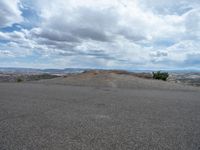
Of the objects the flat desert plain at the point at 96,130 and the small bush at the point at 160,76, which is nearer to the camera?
the flat desert plain at the point at 96,130

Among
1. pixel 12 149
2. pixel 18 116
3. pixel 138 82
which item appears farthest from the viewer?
pixel 138 82

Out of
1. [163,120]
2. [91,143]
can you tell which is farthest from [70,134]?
[163,120]

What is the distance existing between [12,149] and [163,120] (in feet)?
16.9

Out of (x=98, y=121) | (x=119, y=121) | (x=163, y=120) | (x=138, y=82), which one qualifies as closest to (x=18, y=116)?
(x=98, y=121)

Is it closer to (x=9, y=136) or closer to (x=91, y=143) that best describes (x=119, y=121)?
(x=91, y=143)

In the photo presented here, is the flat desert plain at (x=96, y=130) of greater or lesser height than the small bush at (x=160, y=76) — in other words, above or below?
below

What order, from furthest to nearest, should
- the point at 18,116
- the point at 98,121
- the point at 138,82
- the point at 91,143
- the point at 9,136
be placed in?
the point at 138,82 < the point at 18,116 < the point at 98,121 < the point at 9,136 < the point at 91,143

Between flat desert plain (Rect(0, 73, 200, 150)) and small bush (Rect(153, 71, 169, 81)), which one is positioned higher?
small bush (Rect(153, 71, 169, 81))

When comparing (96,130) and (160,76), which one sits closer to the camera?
(96,130)

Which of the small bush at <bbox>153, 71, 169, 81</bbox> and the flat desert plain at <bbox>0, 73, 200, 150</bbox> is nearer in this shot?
the flat desert plain at <bbox>0, 73, 200, 150</bbox>

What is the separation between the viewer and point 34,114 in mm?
8648

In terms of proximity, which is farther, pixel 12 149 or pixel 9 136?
pixel 9 136

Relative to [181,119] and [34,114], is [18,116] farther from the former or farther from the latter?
[181,119]

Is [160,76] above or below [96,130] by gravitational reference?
Result: above
